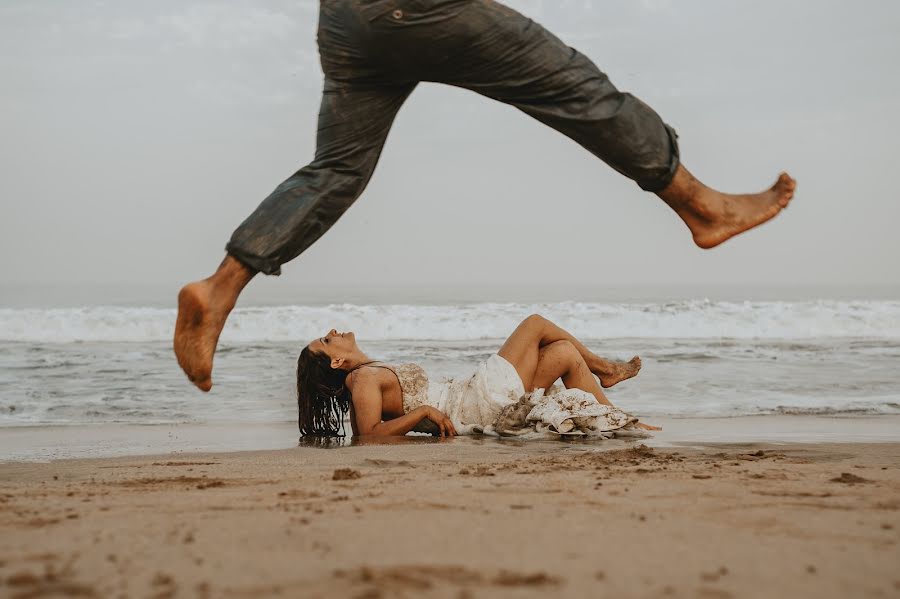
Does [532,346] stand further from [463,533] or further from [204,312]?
[463,533]

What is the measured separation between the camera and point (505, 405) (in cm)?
577

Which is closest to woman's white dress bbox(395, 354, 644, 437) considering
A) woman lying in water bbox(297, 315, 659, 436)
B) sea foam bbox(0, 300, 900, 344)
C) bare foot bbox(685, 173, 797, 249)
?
woman lying in water bbox(297, 315, 659, 436)

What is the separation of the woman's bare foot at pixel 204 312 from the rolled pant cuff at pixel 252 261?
28 millimetres

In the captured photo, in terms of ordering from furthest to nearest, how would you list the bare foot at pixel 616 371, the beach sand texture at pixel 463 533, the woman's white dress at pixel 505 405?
the bare foot at pixel 616 371, the woman's white dress at pixel 505 405, the beach sand texture at pixel 463 533

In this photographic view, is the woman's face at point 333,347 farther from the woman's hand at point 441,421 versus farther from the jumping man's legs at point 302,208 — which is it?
the jumping man's legs at point 302,208

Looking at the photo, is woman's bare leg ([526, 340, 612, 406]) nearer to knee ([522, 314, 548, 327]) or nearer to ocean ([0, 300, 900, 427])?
knee ([522, 314, 548, 327])

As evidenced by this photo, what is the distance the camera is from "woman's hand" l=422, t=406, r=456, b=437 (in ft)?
18.8

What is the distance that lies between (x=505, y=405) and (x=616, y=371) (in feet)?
3.45

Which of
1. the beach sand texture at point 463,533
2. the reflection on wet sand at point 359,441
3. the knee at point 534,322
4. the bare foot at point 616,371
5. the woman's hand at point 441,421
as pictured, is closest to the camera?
the beach sand texture at point 463,533

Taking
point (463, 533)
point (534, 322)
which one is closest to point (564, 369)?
point (534, 322)

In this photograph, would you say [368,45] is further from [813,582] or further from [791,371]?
[791,371]

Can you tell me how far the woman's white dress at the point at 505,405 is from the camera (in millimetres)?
5516

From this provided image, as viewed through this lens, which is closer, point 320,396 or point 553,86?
point 553,86

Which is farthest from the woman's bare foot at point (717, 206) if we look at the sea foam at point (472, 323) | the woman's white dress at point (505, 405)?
the sea foam at point (472, 323)
